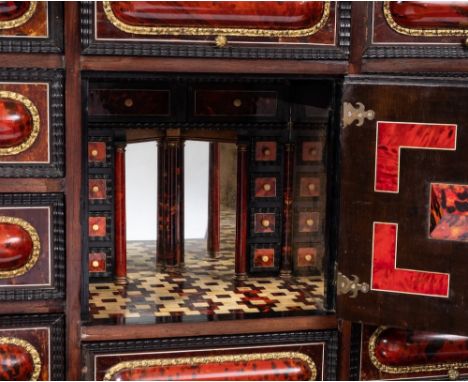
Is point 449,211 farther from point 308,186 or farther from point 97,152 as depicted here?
point 97,152

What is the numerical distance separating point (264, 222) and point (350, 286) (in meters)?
0.98

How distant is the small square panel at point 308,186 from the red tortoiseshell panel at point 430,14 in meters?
1.07

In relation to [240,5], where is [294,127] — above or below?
below

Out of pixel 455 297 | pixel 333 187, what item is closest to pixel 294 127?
pixel 333 187

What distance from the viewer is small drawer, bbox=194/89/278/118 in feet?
12.3

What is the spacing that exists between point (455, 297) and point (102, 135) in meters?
1.61

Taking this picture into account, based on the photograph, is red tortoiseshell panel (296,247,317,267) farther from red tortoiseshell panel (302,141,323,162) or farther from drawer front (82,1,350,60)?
drawer front (82,1,350,60)

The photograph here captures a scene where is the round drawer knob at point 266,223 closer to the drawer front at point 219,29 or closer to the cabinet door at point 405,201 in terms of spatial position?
the cabinet door at point 405,201

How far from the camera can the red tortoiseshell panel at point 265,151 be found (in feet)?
12.7

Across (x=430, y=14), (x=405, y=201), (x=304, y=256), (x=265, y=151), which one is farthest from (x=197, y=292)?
(x=430, y=14)

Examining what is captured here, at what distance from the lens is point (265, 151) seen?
3.88 metres

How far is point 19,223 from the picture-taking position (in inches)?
114

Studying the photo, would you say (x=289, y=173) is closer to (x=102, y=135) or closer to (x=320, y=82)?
(x=320, y=82)

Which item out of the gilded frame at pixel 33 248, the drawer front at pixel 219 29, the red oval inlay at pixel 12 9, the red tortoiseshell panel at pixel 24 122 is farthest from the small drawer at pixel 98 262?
the red oval inlay at pixel 12 9
